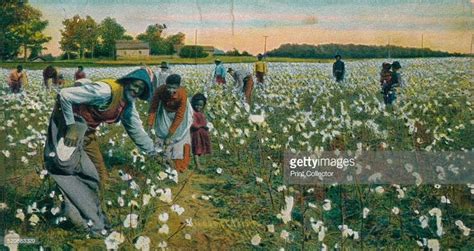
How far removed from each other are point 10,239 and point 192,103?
6.34 feet

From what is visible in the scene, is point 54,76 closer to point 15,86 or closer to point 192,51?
point 15,86

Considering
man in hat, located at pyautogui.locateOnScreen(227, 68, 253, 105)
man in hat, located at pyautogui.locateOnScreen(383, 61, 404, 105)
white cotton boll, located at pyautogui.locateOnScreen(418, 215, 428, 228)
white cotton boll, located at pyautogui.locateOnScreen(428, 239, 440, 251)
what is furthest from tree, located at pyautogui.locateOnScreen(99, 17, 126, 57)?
white cotton boll, located at pyautogui.locateOnScreen(428, 239, 440, 251)

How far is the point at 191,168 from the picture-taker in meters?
6.41

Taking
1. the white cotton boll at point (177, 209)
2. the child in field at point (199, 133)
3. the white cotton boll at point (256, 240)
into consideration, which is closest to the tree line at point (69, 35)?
the child in field at point (199, 133)

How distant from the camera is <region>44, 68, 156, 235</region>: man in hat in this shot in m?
6.32

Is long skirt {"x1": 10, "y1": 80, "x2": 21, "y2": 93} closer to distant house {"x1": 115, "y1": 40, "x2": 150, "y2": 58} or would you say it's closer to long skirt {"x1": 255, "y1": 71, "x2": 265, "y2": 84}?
distant house {"x1": 115, "y1": 40, "x2": 150, "y2": 58}

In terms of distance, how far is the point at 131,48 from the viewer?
6379 mm

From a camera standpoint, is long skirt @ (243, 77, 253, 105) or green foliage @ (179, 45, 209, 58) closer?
green foliage @ (179, 45, 209, 58)

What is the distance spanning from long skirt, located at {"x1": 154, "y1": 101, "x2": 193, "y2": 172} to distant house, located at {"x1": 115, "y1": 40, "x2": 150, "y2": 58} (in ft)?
1.76

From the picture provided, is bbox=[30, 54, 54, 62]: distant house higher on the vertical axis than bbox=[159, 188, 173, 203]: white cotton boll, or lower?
higher

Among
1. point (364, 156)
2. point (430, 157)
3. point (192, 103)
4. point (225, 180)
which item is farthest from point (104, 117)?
point (430, 157)

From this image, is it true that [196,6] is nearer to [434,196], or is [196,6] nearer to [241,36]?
[241,36]

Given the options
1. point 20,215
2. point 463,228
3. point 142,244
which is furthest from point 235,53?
point 463,228

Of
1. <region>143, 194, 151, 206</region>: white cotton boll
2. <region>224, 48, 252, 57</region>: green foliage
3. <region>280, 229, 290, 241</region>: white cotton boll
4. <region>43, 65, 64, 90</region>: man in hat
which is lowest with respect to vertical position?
<region>280, 229, 290, 241</region>: white cotton boll
